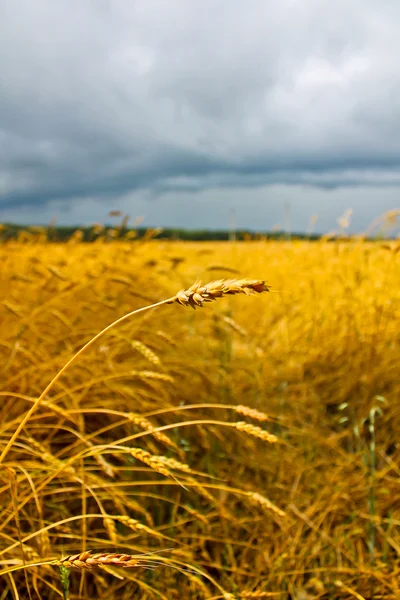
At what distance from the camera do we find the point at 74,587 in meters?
1.41

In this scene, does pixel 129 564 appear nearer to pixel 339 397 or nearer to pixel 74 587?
pixel 74 587

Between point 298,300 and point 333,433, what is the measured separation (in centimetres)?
107

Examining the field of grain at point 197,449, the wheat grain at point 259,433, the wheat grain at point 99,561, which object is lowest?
the field of grain at point 197,449

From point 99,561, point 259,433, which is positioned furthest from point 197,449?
point 99,561

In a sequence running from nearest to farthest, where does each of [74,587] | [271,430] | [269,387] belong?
1. [74,587]
2. [271,430]
3. [269,387]

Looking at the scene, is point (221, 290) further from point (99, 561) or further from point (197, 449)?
point (197, 449)

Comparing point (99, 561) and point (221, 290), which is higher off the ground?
point (221, 290)

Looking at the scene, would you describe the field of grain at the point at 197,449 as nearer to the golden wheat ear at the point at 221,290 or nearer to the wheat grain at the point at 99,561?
the wheat grain at the point at 99,561

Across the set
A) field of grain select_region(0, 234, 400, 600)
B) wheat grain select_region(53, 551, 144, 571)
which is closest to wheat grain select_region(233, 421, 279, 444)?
field of grain select_region(0, 234, 400, 600)

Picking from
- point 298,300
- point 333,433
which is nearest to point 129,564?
point 333,433

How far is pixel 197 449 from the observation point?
1866mm

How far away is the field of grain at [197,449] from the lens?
3.86 ft

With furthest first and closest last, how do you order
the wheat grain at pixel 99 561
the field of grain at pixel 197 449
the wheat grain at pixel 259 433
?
the field of grain at pixel 197 449 → the wheat grain at pixel 259 433 → the wheat grain at pixel 99 561

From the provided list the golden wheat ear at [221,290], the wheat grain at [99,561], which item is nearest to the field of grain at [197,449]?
the wheat grain at [99,561]
